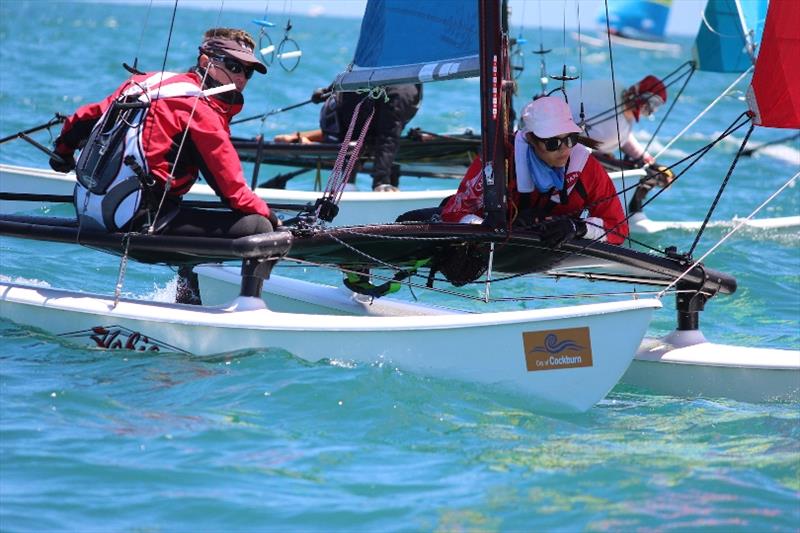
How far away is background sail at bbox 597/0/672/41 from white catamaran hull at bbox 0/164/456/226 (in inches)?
1776

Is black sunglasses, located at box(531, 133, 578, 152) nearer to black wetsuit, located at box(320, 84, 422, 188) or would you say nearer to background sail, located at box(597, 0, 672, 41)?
black wetsuit, located at box(320, 84, 422, 188)

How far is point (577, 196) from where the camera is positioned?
5266mm

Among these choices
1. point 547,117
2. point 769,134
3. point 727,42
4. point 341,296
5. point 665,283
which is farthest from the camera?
point 769,134

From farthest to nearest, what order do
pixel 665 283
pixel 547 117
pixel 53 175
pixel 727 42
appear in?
pixel 727 42 < pixel 53 175 < pixel 665 283 < pixel 547 117

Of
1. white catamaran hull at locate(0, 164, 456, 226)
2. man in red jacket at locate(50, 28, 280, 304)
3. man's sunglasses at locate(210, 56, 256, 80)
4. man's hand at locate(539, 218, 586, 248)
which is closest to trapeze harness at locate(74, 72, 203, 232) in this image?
man in red jacket at locate(50, 28, 280, 304)

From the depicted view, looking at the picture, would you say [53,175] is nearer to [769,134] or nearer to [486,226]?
[486,226]

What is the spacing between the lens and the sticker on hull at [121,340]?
202 inches

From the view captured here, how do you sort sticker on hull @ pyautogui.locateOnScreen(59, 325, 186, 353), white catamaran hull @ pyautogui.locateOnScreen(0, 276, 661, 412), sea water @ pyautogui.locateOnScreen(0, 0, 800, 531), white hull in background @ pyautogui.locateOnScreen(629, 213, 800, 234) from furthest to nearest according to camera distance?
white hull in background @ pyautogui.locateOnScreen(629, 213, 800, 234), sticker on hull @ pyautogui.locateOnScreen(59, 325, 186, 353), white catamaran hull @ pyautogui.locateOnScreen(0, 276, 661, 412), sea water @ pyautogui.locateOnScreen(0, 0, 800, 531)

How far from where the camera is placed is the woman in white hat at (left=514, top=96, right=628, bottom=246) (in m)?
5.00

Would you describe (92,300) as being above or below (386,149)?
below

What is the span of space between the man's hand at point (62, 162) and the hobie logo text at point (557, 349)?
198 centimetres

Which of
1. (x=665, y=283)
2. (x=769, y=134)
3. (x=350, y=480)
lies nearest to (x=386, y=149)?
(x=665, y=283)

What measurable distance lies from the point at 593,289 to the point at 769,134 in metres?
12.9

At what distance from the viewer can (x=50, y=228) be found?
5266 millimetres
